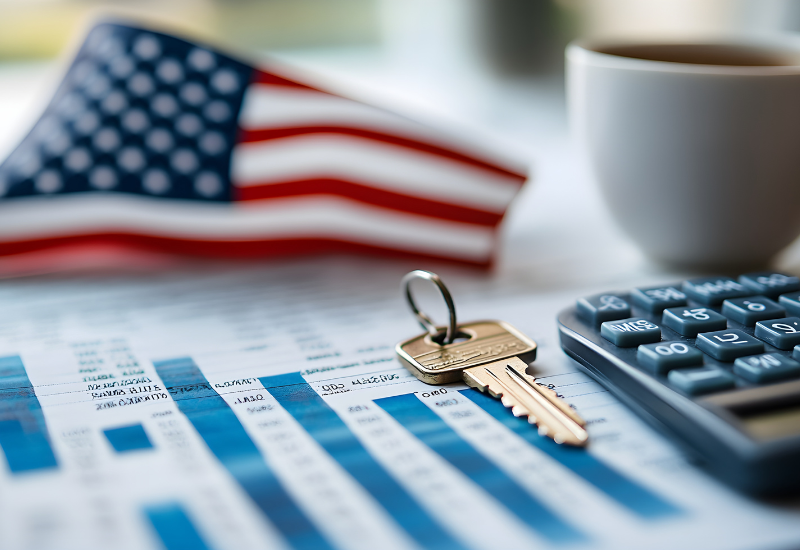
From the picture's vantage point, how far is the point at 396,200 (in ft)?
2.18

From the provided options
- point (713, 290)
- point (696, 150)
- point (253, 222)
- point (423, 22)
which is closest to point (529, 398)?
point (713, 290)

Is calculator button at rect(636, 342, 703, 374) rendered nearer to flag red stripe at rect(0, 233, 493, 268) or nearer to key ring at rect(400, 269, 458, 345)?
key ring at rect(400, 269, 458, 345)

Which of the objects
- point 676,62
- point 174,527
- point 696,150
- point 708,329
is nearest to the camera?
point 174,527

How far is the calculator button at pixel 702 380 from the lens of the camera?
330mm

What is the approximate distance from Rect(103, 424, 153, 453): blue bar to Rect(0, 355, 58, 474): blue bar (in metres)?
0.03

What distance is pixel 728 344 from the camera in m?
0.36

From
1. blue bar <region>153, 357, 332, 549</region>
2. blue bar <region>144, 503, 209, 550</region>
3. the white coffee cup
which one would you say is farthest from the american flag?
blue bar <region>144, 503, 209, 550</region>

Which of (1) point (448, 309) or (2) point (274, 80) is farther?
(2) point (274, 80)

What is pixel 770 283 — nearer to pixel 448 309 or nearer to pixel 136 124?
pixel 448 309

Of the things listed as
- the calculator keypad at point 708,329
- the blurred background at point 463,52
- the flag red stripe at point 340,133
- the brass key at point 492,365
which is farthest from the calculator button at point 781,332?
the flag red stripe at point 340,133

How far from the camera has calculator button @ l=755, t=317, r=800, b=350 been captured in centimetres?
37

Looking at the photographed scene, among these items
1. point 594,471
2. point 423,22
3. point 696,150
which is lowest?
point 594,471

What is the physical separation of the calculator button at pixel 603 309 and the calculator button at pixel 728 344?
0.15ft

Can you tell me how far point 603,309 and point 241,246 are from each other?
0.34 metres
